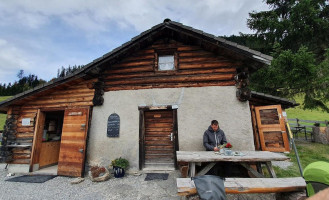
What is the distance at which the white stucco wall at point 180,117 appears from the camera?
203 inches

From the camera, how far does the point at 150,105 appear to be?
226 inches

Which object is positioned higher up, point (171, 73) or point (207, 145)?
point (171, 73)

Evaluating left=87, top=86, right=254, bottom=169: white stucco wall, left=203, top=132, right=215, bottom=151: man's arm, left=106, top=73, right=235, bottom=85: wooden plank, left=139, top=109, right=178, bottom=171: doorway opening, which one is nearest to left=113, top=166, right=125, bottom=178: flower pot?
left=87, top=86, right=254, bottom=169: white stucco wall

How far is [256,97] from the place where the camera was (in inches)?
262

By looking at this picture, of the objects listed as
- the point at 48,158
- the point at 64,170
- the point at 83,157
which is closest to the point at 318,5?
the point at 83,157

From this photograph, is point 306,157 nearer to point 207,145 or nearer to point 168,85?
point 207,145

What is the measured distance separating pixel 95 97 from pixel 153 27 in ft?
11.7

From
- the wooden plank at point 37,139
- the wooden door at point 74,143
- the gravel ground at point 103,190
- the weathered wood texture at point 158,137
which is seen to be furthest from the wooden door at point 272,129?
the wooden plank at point 37,139

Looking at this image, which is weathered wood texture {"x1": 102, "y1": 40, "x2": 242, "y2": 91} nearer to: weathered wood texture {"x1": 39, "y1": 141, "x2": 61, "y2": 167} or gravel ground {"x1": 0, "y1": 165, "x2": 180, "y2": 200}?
gravel ground {"x1": 0, "y1": 165, "x2": 180, "y2": 200}

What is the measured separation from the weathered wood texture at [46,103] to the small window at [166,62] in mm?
2915

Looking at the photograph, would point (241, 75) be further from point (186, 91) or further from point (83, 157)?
point (83, 157)

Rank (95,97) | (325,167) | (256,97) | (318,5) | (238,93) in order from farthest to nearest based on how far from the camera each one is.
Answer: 1. (318,5)
2. (256,97)
3. (95,97)
4. (238,93)
5. (325,167)

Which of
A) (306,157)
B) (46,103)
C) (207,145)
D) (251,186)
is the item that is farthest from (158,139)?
(306,157)

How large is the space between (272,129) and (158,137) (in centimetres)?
401
